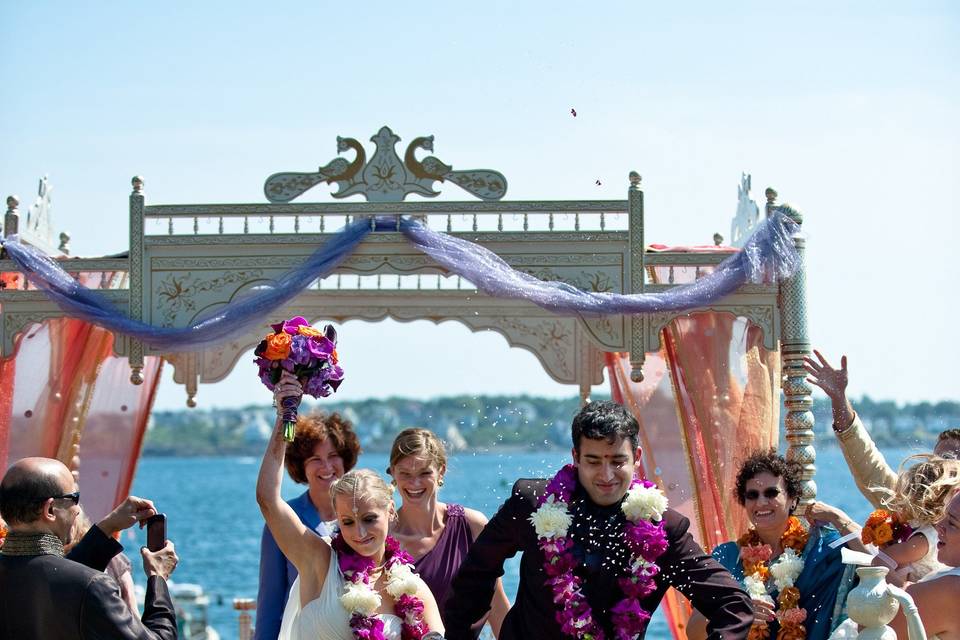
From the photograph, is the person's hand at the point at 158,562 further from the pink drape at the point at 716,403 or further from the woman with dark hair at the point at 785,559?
the pink drape at the point at 716,403

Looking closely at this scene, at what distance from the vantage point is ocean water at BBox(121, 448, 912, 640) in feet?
78.0

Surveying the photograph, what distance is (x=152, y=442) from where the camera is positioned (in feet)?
342

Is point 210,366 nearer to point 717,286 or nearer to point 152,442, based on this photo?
point 717,286

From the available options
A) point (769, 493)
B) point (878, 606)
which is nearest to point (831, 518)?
point (769, 493)

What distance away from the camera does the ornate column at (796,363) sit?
7953mm

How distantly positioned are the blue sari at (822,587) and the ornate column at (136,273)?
3.89 meters

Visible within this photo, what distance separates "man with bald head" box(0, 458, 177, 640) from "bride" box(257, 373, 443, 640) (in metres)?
0.55

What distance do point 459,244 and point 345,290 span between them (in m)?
0.77

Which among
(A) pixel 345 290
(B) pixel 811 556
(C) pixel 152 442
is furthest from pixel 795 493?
(C) pixel 152 442

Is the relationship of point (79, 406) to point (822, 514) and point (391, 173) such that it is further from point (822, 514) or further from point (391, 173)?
point (822, 514)

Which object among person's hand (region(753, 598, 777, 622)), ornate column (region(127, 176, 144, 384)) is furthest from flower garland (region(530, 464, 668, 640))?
ornate column (region(127, 176, 144, 384))

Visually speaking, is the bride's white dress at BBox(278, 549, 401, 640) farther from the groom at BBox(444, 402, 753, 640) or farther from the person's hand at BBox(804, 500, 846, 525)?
the person's hand at BBox(804, 500, 846, 525)

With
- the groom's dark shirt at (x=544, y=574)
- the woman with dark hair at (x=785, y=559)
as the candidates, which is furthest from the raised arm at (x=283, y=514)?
the woman with dark hair at (x=785, y=559)

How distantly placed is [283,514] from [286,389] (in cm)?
45
